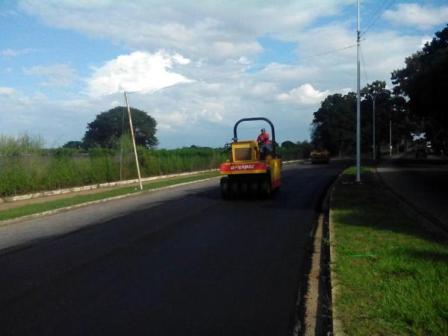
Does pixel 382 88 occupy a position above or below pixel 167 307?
above

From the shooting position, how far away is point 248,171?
62.2 ft

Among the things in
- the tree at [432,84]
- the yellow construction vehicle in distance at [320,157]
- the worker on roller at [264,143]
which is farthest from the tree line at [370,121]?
the worker on roller at [264,143]

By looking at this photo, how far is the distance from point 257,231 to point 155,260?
3.46 metres

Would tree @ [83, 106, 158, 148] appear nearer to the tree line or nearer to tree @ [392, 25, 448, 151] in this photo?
the tree line

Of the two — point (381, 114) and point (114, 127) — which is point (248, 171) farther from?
point (381, 114)

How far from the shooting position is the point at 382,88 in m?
87.7

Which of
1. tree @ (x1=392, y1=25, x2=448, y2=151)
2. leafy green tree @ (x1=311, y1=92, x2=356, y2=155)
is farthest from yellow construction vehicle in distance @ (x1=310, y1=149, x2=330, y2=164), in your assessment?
leafy green tree @ (x1=311, y1=92, x2=356, y2=155)

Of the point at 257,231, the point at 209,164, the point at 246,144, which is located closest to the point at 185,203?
the point at 246,144

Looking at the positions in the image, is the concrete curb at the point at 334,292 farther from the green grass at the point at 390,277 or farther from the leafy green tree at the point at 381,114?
the leafy green tree at the point at 381,114

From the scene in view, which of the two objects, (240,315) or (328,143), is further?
(328,143)

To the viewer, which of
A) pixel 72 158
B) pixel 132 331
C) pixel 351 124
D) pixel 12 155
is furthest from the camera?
pixel 351 124

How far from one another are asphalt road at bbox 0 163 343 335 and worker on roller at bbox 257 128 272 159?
17.7 ft

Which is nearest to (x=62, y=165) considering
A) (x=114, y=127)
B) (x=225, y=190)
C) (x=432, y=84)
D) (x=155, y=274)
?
(x=225, y=190)

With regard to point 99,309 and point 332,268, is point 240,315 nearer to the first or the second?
point 99,309
